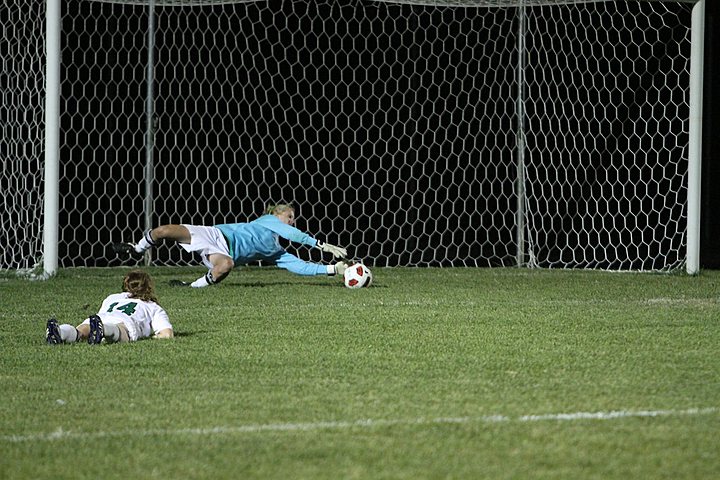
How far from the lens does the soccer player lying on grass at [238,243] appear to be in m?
9.21

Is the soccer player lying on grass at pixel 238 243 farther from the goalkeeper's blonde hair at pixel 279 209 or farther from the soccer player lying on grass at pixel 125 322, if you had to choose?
the soccer player lying on grass at pixel 125 322

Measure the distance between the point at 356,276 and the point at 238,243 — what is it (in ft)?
3.56

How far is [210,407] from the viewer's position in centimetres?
404

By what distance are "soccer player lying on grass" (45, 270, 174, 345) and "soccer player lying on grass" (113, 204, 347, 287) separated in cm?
313

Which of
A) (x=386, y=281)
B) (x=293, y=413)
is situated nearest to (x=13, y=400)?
(x=293, y=413)

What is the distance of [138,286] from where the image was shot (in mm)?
5949

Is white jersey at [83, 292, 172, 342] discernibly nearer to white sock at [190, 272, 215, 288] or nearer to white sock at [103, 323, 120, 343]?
white sock at [103, 323, 120, 343]

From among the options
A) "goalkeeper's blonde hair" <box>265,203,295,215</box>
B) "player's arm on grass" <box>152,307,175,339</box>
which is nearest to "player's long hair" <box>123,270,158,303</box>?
"player's arm on grass" <box>152,307,175,339</box>

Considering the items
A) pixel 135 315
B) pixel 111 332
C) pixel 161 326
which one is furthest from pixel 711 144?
pixel 111 332

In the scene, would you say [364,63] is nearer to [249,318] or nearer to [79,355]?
[249,318]

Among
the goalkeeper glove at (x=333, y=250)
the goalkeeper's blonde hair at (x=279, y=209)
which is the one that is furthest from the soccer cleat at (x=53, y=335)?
the goalkeeper's blonde hair at (x=279, y=209)

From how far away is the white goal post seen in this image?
39.6 ft

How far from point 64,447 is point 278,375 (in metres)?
1.40

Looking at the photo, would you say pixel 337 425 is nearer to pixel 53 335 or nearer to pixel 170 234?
pixel 53 335
